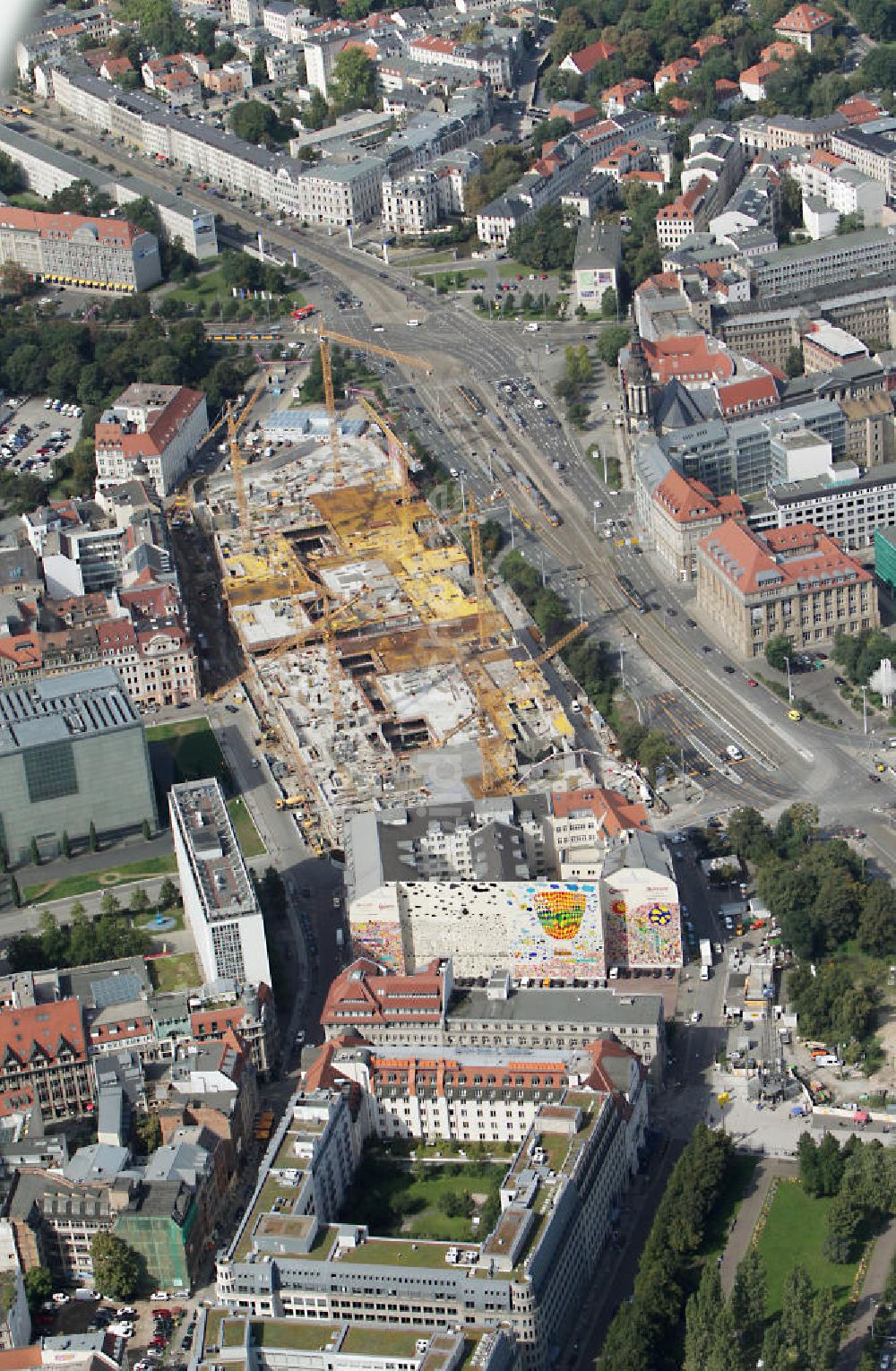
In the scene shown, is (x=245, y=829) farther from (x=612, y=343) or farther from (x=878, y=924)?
(x=612, y=343)

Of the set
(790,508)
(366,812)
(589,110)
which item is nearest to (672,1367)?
(366,812)

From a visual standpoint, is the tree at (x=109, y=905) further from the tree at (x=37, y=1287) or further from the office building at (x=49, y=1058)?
the tree at (x=37, y=1287)

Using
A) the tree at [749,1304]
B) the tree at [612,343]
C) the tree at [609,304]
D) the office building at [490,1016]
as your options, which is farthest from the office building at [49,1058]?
the tree at [609,304]

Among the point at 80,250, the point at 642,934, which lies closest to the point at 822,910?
the point at 642,934

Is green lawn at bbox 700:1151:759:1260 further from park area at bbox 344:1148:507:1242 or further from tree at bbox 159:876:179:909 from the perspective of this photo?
tree at bbox 159:876:179:909

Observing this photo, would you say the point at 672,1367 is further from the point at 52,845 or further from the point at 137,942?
the point at 52,845

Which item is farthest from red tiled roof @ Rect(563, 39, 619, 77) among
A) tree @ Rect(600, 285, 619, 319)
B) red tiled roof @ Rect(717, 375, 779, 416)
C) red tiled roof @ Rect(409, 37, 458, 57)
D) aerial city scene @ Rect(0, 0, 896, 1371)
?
red tiled roof @ Rect(717, 375, 779, 416)
